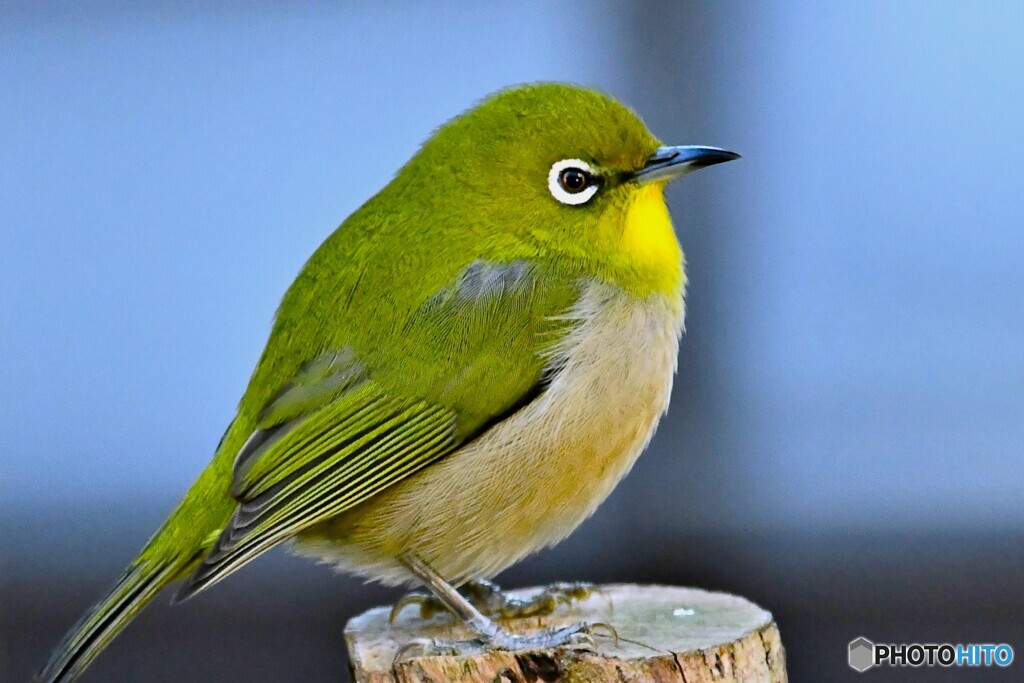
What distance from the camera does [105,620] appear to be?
10.4 ft

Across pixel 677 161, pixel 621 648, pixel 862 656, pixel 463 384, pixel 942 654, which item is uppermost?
pixel 677 161

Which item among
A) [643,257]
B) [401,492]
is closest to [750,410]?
[643,257]

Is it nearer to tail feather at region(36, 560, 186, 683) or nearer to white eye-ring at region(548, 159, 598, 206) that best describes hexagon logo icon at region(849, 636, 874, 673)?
white eye-ring at region(548, 159, 598, 206)

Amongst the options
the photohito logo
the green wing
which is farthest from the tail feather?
the photohito logo

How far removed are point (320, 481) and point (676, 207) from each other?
309cm

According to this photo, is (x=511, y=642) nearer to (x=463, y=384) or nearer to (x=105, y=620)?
(x=463, y=384)

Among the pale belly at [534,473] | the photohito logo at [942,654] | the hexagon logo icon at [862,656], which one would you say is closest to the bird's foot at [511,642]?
the pale belly at [534,473]

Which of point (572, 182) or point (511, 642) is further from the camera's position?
point (572, 182)

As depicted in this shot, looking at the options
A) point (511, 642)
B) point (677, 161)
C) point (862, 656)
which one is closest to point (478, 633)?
point (511, 642)

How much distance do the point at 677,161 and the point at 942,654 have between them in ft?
8.45

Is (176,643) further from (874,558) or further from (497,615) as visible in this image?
(874,558)

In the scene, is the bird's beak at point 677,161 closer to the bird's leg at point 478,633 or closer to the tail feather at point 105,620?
the bird's leg at point 478,633

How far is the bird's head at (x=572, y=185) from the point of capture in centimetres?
347

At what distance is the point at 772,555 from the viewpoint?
18.7 feet
